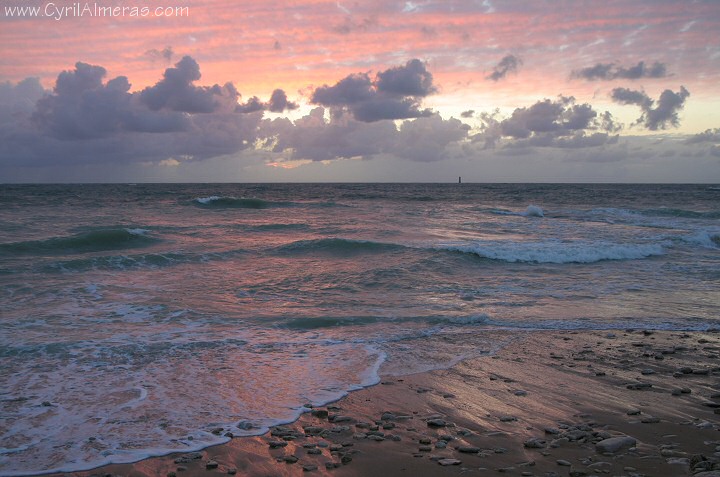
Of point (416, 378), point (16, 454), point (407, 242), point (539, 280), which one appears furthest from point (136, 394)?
point (407, 242)

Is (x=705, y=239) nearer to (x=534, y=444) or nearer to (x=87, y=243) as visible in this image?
(x=534, y=444)

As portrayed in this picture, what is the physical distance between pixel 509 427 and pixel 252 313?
6.56 metres

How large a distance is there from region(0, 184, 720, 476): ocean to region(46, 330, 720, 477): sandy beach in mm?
426

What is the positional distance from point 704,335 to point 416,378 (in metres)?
5.79

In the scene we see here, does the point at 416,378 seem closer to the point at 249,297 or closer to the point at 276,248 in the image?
the point at 249,297

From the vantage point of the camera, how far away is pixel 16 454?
5051 mm

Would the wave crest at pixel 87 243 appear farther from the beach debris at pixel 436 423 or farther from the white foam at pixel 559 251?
the beach debris at pixel 436 423

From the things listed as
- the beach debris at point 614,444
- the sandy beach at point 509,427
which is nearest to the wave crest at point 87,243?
the sandy beach at point 509,427

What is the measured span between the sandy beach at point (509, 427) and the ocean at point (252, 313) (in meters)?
0.43

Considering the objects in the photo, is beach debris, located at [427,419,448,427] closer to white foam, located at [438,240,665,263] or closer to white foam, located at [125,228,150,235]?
white foam, located at [438,240,665,263]

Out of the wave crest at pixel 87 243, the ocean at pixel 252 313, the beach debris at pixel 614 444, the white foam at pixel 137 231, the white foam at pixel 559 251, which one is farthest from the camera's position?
the white foam at pixel 137 231

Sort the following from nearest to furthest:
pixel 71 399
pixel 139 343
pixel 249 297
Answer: pixel 71 399, pixel 139 343, pixel 249 297

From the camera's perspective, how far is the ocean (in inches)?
236

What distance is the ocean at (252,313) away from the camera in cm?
599
